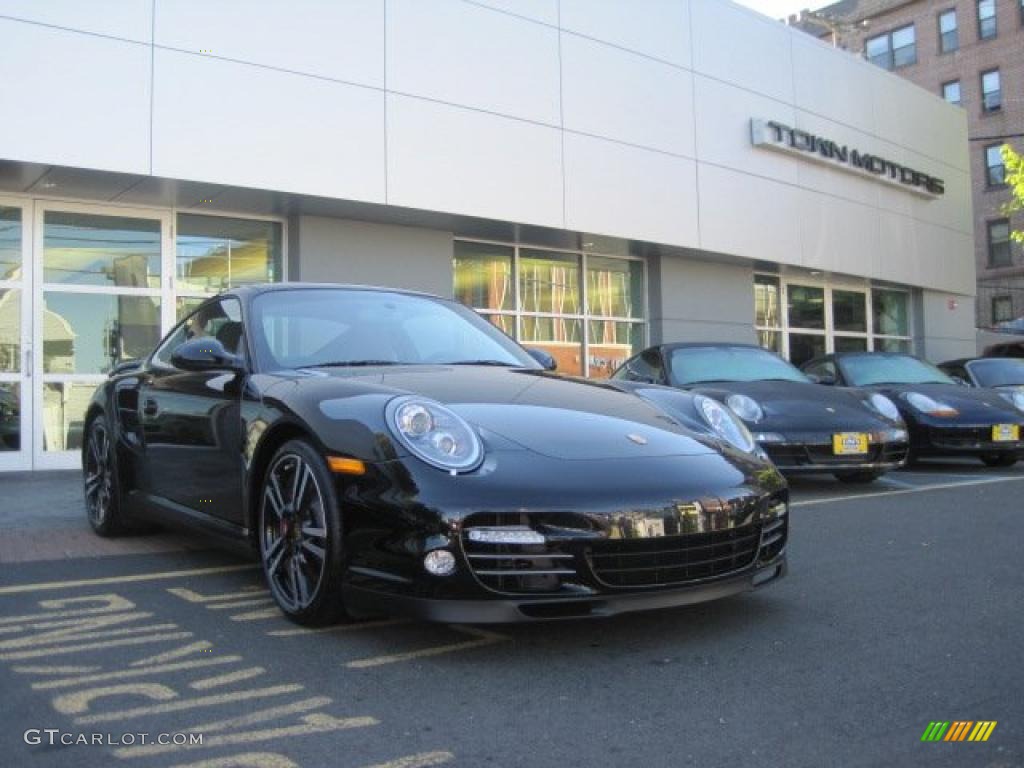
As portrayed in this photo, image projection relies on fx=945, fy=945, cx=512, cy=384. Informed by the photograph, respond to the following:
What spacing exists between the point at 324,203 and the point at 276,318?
7.07 meters

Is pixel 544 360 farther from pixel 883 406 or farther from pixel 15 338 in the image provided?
pixel 15 338

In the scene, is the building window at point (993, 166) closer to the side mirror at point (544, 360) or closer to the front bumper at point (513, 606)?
the side mirror at point (544, 360)

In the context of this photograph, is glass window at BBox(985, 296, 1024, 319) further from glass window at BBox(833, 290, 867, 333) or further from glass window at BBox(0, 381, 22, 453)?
glass window at BBox(0, 381, 22, 453)

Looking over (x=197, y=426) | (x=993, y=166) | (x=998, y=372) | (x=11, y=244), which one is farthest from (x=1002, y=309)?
(x=197, y=426)

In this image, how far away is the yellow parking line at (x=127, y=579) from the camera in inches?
165

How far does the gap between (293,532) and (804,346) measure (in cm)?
1703

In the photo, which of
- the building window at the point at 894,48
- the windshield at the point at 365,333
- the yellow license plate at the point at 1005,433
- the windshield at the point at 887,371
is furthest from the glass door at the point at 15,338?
the building window at the point at 894,48

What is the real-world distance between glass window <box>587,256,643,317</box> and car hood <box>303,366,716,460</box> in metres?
11.3

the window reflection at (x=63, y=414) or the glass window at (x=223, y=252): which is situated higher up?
the glass window at (x=223, y=252)

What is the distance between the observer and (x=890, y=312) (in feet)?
69.9

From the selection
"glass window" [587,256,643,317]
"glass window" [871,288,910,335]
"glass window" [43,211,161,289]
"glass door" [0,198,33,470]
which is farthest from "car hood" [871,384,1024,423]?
"glass window" [871,288,910,335]

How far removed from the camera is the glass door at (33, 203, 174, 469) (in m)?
10.2

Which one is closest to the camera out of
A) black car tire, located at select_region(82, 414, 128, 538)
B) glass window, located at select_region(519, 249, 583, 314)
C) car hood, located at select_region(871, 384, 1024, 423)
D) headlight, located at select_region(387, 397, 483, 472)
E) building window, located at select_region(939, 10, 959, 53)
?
headlight, located at select_region(387, 397, 483, 472)

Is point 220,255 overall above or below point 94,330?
above
